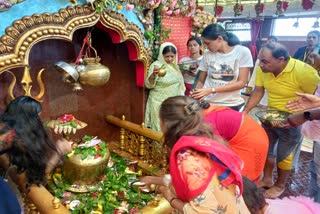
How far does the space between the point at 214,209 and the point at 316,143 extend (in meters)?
1.11

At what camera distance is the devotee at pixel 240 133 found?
140cm

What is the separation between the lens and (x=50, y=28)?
1479 mm

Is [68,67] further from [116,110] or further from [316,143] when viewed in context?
[316,143]

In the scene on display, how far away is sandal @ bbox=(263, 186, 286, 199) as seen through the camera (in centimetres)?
223

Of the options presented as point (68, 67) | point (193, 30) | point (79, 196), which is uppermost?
point (193, 30)

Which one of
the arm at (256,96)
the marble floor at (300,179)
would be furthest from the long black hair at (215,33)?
the marble floor at (300,179)

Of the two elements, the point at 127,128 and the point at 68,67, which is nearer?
the point at 68,67

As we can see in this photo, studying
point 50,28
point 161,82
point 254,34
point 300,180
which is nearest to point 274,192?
point 300,180

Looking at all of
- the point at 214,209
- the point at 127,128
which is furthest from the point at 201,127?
the point at 127,128

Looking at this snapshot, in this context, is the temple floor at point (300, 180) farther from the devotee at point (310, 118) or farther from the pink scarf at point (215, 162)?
the pink scarf at point (215, 162)

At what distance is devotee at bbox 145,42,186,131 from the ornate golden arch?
1.37 ft

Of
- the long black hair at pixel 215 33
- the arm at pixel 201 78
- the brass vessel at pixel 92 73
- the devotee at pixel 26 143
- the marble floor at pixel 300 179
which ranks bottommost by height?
the marble floor at pixel 300 179

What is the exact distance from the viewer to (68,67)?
1.59m

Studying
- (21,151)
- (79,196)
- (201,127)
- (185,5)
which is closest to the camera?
(201,127)
